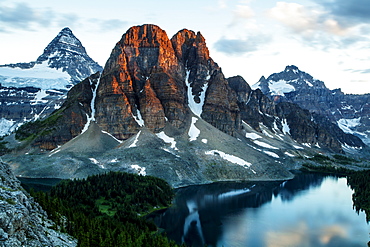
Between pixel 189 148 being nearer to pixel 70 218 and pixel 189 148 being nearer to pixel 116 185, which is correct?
pixel 116 185

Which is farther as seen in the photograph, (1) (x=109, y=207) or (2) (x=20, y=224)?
(1) (x=109, y=207)

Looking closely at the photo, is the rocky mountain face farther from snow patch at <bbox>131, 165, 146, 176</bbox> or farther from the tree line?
snow patch at <bbox>131, 165, 146, 176</bbox>

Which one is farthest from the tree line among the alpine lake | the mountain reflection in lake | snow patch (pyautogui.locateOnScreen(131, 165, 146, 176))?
snow patch (pyautogui.locateOnScreen(131, 165, 146, 176))

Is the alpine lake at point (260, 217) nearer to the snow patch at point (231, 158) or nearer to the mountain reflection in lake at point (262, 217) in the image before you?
the mountain reflection in lake at point (262, 217)

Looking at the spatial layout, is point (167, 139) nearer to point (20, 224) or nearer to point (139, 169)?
point (139, 169)

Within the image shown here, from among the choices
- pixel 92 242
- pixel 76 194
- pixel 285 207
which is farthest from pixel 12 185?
pixel 285 207

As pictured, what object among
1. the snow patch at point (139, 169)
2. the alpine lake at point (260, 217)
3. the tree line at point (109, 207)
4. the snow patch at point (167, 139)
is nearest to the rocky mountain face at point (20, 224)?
the tree line at point (109, 207)

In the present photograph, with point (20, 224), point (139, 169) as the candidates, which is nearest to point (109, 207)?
point (139, 169)
